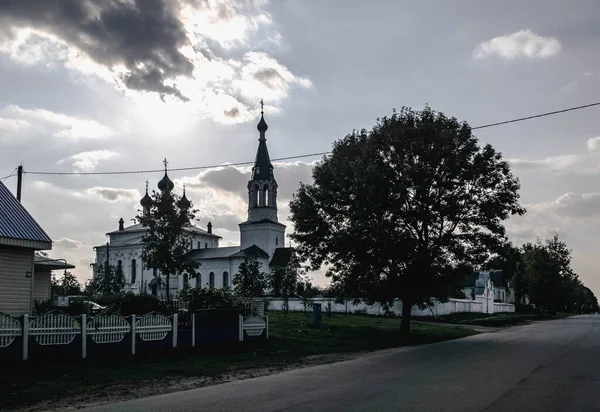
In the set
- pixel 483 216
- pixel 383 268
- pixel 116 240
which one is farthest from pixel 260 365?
pixel 116 240

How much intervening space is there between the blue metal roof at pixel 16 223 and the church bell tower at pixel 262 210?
68882 millimetres

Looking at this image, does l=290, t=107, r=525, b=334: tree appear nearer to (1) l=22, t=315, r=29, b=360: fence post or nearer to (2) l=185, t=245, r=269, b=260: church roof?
(1) l=22, t=315, r=29, b=360: fence post

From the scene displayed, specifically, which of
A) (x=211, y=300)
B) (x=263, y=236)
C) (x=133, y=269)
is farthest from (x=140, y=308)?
(x=133, y=269)

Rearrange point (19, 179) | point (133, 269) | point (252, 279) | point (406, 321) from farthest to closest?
point (133, 269) → point (252, 279) → point (19, 179) → point (406, 321)

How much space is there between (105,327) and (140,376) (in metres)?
3.09

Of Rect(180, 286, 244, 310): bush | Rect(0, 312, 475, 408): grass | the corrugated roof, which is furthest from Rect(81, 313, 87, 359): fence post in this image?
the corrugated roof

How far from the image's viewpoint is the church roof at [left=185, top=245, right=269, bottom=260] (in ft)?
312

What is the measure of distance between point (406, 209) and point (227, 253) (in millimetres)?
70740

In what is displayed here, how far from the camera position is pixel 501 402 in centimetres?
Result: 1081

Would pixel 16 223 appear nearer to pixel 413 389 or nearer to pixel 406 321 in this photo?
pixel 413 389

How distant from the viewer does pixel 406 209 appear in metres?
31.6

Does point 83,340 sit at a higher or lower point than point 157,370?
higher

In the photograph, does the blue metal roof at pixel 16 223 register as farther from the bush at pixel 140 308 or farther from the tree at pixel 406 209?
the tree at pixel 406 209

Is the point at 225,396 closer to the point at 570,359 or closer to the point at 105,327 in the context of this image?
the point at 105,327
